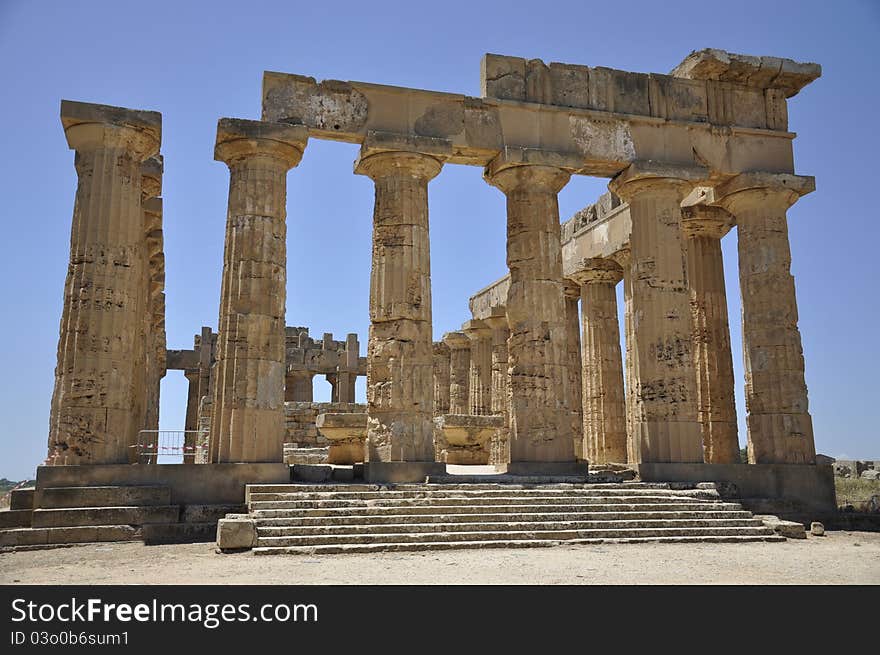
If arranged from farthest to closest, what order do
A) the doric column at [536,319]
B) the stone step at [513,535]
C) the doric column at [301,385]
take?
the doric column at [301,385]
the doric column at [536,319]
the stone step at [513,535]

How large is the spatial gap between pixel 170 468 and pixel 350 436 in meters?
5.54

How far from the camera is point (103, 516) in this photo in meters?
13.6

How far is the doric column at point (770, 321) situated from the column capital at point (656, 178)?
137 centimetres

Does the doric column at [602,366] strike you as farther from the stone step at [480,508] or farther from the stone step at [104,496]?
the stone step at [104,496]

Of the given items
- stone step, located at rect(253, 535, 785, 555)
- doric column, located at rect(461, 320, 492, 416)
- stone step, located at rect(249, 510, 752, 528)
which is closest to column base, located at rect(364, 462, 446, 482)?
stone step, located at rect(249, 510, 752, 528)

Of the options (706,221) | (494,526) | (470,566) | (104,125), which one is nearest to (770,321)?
(706,221)

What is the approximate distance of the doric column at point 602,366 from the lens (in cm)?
2422

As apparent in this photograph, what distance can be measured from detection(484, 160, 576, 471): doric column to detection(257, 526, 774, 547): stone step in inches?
141

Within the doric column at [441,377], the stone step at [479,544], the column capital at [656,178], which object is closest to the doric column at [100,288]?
the stone step at [479,544]

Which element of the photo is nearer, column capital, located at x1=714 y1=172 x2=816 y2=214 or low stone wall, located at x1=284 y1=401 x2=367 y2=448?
column capital, located at x1=714 y1=172 x2=816 y2=214

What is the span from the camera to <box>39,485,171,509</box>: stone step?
13.6 m

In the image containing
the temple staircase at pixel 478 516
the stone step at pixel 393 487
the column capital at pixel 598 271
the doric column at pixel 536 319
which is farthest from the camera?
the column capital at pixel 598 271

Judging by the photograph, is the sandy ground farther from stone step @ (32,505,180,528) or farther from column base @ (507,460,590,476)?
column base @ (507,460,590,476)
